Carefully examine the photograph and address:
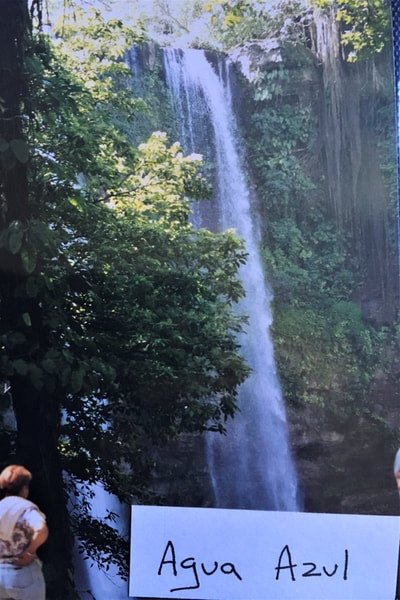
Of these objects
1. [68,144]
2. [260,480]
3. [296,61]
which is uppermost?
[296,61]

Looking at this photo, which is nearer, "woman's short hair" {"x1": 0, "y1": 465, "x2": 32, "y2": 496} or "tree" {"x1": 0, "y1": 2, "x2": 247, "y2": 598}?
"woman's short hair" {"x1": 0, "y1": 465, "x2": 32, "y2": 496}

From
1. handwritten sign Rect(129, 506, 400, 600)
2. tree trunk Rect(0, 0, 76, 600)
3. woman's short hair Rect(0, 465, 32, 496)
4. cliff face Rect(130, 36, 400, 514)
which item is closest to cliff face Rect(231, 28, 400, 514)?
cliff face Rect(130, 36, 400, 514)

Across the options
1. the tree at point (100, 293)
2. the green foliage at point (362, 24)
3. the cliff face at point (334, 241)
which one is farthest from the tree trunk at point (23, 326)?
the green foliage at point (362, 24)

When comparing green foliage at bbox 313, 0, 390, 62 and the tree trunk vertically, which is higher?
green foliage at bbox 313, 0, 390, 62

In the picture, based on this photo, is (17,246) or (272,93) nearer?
(17,246)

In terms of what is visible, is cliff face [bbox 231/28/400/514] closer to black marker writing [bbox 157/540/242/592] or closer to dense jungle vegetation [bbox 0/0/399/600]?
dense jungle vegetation [bbox 0/0/399/600]

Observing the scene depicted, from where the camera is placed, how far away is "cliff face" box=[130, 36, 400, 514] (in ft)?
13.9

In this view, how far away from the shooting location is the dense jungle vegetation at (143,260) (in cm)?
415

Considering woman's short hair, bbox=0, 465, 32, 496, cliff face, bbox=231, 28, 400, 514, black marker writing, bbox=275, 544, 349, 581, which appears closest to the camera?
woman's short hair, bbox=0, 465, 32, 496

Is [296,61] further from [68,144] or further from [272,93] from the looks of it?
[68,144]

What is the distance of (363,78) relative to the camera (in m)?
4.32

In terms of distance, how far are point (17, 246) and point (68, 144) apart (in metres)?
0.60

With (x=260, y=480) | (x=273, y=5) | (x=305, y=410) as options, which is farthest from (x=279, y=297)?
(x=273, y=5)

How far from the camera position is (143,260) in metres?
4.26
